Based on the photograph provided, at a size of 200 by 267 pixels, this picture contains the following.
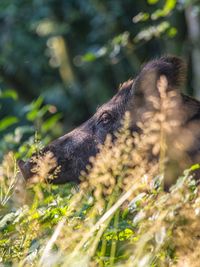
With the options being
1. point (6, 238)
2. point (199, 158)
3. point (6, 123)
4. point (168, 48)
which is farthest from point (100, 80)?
point (6, 238)

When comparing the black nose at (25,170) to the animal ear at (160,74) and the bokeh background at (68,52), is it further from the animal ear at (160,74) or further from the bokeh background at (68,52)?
the bokeh background at (68,52)

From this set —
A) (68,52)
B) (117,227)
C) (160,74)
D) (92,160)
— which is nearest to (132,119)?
(160,74)

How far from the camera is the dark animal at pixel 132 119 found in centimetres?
630

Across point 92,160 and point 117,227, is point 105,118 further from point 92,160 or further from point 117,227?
point 117,227

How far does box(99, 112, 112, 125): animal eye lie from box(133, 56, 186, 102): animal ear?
460 millimetres

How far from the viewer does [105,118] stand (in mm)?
7227

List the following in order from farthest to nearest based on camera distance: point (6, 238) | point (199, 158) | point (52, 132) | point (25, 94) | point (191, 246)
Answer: point (25, 94) < point (52, 132) < point (199, 158) < point (6, 238) < point (191, 246)

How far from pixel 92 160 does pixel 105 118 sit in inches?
105

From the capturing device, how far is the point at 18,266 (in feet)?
13.9

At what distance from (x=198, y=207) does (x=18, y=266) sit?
0.85 meters

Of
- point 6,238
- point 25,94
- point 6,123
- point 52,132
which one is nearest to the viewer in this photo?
point 6,238

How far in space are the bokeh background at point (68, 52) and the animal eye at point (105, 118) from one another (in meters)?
6.74

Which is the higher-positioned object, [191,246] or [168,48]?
[191,246]

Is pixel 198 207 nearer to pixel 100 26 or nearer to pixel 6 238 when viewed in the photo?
pixel 6 238
